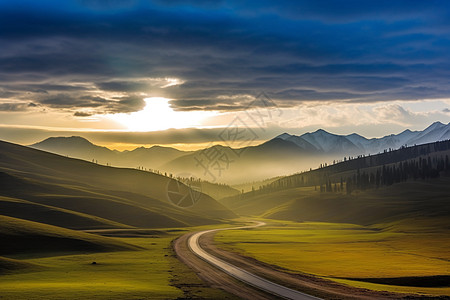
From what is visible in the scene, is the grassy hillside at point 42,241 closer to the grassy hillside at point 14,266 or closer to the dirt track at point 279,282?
the grassy hillside at point 14,266

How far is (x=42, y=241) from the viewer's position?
119 m

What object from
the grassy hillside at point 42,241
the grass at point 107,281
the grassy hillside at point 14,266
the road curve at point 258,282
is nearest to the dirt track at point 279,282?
the road curve at point 258,282

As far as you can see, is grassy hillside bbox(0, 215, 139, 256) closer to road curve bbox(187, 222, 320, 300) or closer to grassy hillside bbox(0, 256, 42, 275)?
grassy hillside bbox(0, 256, 42, 275)

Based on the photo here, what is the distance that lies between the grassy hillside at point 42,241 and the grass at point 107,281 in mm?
19756

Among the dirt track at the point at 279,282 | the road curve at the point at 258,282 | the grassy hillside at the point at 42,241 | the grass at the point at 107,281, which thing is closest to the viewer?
the grass at the point at 107,281

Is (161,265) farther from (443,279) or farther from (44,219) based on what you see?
(44,219)

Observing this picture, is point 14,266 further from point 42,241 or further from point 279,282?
point 279,282

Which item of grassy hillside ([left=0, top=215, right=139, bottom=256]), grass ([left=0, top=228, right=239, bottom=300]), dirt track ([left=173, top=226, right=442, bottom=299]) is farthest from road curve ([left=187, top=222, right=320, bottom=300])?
grassy hillside ([left=0, top=215, right=139, bottom=256])

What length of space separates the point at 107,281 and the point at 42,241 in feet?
204

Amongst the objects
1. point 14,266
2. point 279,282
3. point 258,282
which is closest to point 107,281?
point 258,282

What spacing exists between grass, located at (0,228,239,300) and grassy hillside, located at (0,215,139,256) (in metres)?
19.8

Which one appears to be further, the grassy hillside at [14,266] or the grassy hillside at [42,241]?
the grassy hillside at [42,241]

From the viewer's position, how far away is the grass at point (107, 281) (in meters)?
53.0

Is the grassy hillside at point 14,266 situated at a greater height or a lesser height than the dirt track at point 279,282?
greater
